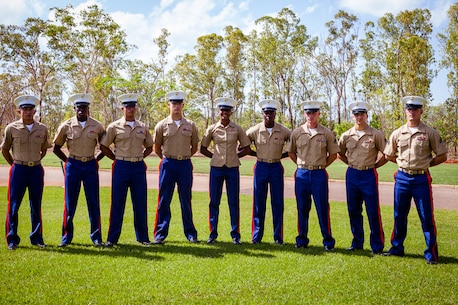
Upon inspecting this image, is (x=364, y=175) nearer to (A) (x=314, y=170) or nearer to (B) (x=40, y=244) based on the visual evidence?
(A) (x=314, y=170)

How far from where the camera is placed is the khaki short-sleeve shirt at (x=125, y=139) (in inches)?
259

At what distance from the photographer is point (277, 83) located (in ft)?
137

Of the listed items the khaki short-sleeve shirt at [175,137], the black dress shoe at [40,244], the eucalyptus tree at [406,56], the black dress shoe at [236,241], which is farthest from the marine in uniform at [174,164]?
the eucalyptus tree at [406,56]

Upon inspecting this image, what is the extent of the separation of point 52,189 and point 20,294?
31.7 feet

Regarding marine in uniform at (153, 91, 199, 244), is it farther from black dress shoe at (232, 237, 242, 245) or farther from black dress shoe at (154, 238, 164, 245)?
black dress shoe at (232, 237, 242, 245)

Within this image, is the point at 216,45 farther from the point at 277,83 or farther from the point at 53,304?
the point at 53,304

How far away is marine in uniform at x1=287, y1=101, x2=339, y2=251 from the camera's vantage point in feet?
21.0

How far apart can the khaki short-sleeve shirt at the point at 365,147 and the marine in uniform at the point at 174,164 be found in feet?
7.85

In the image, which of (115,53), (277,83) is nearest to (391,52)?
(277,83)

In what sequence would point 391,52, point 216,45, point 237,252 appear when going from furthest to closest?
point 216,45, point 391,52, point 237,252

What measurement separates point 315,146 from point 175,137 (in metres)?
2.08

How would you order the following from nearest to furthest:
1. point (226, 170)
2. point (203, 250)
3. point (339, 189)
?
point (203, 250)
point (226, 170)
point (339, 189)

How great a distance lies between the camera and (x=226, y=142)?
22.6ft

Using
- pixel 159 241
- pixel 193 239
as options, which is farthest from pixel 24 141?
pixel 193 239
